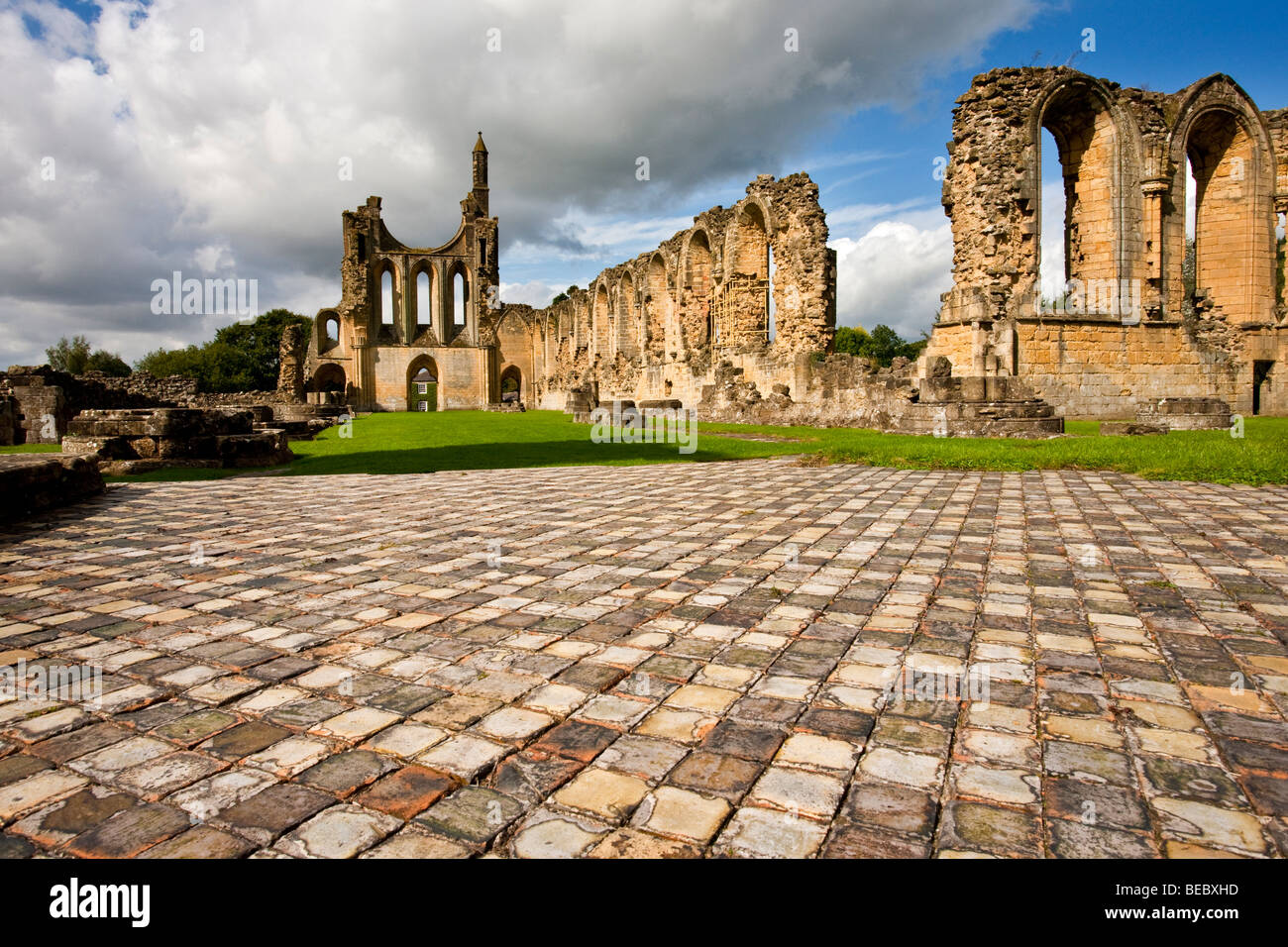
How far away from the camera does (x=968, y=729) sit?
2312mm

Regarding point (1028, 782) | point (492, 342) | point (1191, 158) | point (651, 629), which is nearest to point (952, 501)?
point (651, 629)

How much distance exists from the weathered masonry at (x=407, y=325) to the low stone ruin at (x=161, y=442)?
110 ft

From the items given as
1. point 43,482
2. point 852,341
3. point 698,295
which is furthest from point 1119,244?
point 852,341

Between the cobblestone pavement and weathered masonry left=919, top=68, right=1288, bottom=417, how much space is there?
526 inches

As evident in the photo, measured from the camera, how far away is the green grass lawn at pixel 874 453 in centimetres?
877

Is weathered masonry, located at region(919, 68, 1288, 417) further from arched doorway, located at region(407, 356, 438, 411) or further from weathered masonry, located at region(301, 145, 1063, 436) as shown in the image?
arched doorway, located at region(407, 356, 438, 411)

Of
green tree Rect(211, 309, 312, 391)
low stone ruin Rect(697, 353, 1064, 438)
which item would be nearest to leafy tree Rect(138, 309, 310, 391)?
green tree Rect(211, 309, 312, 391)

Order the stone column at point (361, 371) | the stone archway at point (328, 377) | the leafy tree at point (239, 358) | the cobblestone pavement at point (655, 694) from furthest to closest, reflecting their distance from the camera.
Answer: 1. the leafy tree at point (239, 358)
2. the stone archway at point (328, 377)
3. the stone column at point (361, 371)
4. the cobblestone pavement at point (655, 694)

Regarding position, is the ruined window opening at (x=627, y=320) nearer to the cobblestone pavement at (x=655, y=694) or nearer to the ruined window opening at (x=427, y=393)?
the ruined window opening at (x=427, y=393)

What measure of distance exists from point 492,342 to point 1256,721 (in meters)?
45.8

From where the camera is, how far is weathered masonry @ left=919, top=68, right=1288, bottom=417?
1730 cm

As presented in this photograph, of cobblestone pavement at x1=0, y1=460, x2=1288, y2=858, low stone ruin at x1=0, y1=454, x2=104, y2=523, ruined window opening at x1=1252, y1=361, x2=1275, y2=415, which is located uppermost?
ruined window opening at x1=1252, y1=361, x2=1275, y2=415

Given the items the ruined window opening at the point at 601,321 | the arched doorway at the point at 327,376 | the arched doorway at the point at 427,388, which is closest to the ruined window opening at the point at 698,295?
the ruined window opening at the point at 601,321

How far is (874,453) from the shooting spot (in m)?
11.2
